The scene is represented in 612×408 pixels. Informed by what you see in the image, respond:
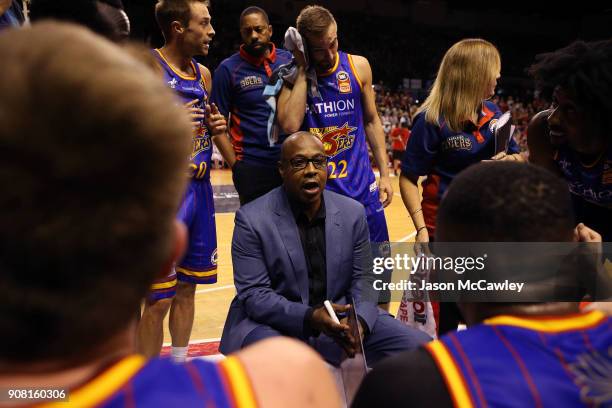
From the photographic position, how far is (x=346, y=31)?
24969 millimetres

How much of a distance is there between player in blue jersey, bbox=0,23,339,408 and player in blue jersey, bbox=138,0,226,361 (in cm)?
277

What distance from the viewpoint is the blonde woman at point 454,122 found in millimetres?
3311

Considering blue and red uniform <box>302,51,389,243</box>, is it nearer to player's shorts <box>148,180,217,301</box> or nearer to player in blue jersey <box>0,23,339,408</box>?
player's shorts <box>148,180,217,301</box>

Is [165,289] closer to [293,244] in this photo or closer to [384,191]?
[293,244]

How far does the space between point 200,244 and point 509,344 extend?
2747 millimetres

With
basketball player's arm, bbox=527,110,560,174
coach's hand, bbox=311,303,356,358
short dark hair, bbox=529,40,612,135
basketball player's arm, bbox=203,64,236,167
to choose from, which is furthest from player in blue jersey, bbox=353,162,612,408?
basketball player's arm, bbox=203,64,236,167

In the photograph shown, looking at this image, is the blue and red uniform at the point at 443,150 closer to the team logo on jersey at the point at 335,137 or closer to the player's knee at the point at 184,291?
the team logo on jersey at the point at 335,137

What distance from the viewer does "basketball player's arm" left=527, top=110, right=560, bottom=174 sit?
281 centimetres

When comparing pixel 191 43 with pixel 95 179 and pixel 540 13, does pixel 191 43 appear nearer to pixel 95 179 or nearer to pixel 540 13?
pixel 95 179

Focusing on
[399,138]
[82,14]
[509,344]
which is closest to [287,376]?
[509,344]

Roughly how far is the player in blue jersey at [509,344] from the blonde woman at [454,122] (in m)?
2.24

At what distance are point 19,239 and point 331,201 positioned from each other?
262cm

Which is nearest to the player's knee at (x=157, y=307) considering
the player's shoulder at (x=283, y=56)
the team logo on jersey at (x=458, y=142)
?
the team logo on jersey at (x=458, y=142)

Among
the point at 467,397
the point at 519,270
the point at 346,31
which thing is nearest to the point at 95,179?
the point at 467,397
